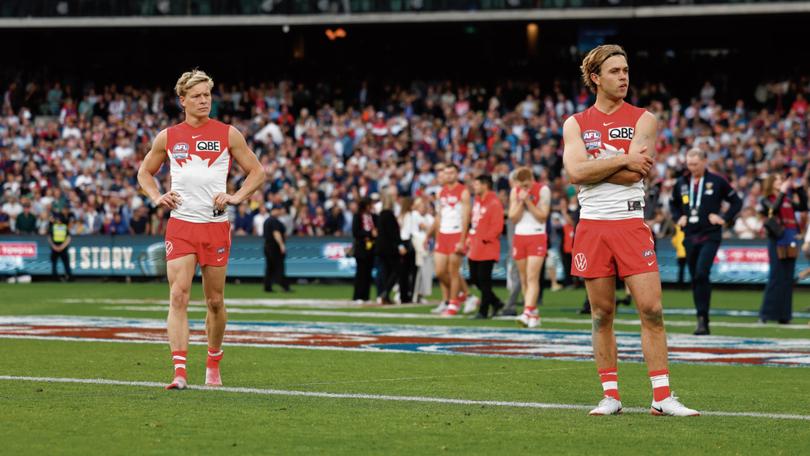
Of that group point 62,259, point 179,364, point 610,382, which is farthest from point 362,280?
point 610,382

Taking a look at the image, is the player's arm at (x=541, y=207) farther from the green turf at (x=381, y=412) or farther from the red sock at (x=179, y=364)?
the red sock at (x=179, y=364)

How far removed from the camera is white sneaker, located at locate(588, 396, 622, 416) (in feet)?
29.2

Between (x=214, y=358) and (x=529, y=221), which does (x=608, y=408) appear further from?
(x=529, y=221)

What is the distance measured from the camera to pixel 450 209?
21516 millimetres

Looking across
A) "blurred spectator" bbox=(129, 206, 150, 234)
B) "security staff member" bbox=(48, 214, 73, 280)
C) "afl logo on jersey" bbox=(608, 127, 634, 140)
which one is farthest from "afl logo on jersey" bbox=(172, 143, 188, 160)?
"blurred spectator" bbox=(129, 206, 150, 234)

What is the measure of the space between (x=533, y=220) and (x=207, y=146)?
9050 mm

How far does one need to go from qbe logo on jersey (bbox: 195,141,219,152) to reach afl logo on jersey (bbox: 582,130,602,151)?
310 centimetres

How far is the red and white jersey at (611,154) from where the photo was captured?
29.5 ft

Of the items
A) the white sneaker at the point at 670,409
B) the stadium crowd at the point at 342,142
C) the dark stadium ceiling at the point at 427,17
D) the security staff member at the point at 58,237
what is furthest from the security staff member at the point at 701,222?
the dark stadium ceiling at the point at 427,17

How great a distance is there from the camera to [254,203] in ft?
121

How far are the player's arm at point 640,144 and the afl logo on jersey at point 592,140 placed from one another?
202mm

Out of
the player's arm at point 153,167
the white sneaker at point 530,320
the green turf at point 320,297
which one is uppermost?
the player's arm at point 153,167

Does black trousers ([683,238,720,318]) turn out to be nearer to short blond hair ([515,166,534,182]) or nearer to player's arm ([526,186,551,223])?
player's arm ([526,186,551,223])

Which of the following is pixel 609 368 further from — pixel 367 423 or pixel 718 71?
pixel 718 71
